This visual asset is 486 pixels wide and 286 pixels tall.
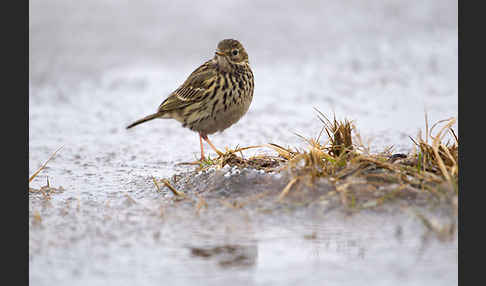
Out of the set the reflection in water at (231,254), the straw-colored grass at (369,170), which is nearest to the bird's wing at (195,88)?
the straw-colored grass at (369,170)

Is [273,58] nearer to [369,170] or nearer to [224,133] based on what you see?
[224,133]

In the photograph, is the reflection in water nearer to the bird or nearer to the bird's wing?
the bird

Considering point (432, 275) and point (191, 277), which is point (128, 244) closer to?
point (191, 277)

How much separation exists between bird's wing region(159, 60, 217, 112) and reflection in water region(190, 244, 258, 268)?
2684mm

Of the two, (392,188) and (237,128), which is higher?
(237,128)

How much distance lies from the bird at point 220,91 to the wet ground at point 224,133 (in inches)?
22.4

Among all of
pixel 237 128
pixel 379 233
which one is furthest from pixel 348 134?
pixel 237 128

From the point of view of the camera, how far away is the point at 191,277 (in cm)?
350

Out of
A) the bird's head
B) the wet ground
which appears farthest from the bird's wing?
the wet ground

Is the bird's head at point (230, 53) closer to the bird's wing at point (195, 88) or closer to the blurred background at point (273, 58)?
the bird's wing at point (195, 88)

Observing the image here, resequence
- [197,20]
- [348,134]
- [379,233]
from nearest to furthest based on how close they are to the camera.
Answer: [379,233]
[348,134]
[197,20]

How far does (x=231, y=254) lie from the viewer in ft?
12.6

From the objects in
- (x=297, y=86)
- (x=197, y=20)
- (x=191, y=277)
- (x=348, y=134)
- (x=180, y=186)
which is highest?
(x=197, y=20)

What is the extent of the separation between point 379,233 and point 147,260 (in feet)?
4.84
